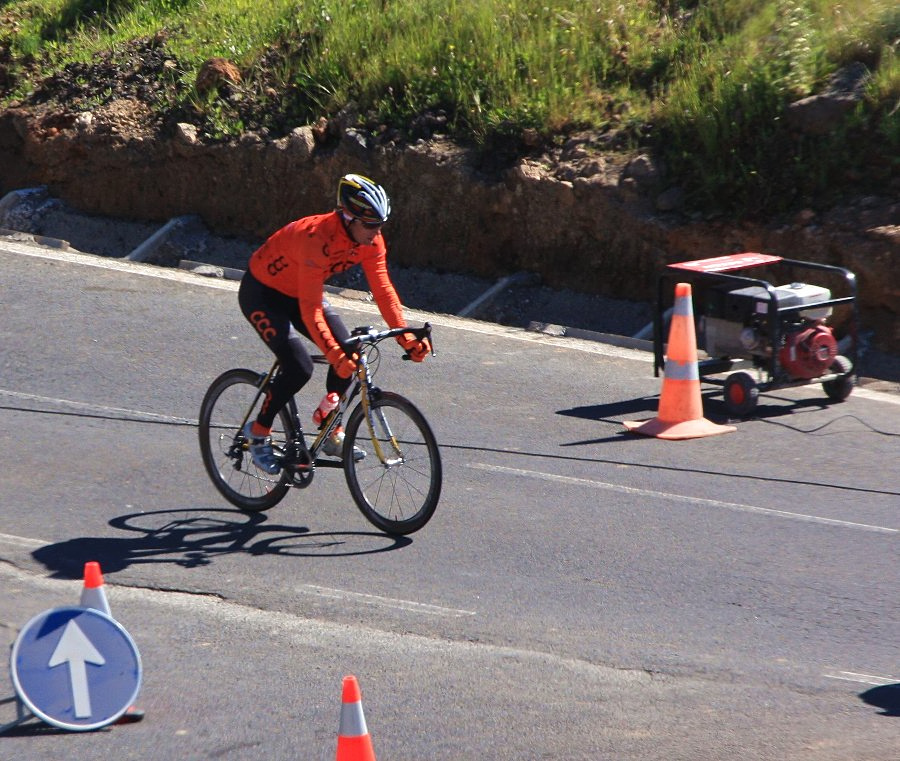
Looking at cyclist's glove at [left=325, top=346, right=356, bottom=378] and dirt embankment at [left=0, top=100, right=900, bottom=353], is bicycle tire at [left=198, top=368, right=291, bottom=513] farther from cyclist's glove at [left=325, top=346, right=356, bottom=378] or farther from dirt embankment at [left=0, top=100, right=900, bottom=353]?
dirt embankment at [left=0, top=100, right=900, bottom=353]

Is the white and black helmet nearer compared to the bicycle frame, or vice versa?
the white and black helmet

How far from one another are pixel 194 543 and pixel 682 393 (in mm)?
3958

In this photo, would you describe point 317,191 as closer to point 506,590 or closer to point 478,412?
point 478,412

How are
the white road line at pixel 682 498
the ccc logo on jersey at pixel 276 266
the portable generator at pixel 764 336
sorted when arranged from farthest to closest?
1. the portable generator at pixel 764 336
2. the white road line at pixel 682 498
3. the ccc logo on jersey at pixel 276 266

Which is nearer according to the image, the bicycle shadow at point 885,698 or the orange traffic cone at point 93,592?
the orange traffic cone at point 93,592

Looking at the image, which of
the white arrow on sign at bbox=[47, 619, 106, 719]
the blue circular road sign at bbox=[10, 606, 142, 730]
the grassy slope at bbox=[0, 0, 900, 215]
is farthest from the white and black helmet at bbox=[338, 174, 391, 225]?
the grassy slope at bbox=[0, 0, 900, 215]

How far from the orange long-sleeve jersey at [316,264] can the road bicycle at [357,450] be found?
0.21 meters

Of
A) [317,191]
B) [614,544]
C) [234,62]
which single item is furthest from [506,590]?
[234,62]

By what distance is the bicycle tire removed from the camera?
770 centimetres

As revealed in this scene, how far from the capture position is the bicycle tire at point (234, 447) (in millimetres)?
7699

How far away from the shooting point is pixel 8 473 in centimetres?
827

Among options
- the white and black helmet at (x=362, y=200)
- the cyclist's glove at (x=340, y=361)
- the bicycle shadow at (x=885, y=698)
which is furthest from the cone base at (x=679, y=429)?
the bicycle shadow at (x=885, y=698)

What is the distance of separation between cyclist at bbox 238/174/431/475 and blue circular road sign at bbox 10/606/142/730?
7.81ft

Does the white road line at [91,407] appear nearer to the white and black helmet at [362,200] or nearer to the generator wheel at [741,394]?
the white and black helmet at [362,200]
